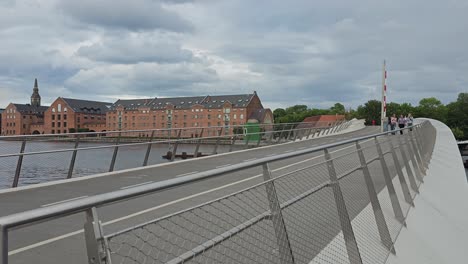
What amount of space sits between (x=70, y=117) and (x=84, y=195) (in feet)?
334

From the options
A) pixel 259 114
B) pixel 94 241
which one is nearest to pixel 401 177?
pixel 94 241

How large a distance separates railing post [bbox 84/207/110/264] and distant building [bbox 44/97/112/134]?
99.7m

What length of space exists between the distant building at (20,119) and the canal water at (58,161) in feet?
197

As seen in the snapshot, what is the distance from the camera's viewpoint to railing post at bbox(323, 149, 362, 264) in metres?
4.40

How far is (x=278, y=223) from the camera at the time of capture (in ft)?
11.1

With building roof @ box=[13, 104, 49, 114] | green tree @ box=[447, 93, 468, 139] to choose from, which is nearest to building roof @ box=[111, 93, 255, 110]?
building roof @ box=[13, 104, 49, 114]

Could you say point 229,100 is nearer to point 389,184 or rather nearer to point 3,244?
point 389,184

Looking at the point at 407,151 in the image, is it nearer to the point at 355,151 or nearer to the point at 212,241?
the point at 355,151

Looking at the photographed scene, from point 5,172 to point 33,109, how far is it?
9043 centimetres

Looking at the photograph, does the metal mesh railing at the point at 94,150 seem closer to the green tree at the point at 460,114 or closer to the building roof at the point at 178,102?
the green tree at the point at 460,114

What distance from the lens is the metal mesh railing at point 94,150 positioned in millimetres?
10969

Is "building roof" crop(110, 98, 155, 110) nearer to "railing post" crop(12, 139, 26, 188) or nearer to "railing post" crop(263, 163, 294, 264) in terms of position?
"railing post" crop(12, 139, 26, 188)

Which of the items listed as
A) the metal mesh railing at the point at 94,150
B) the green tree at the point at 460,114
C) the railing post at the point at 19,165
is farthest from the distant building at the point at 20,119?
the green tree at the point at 460,114

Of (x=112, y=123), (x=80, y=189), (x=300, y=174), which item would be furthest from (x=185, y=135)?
(x=112, y=123)
